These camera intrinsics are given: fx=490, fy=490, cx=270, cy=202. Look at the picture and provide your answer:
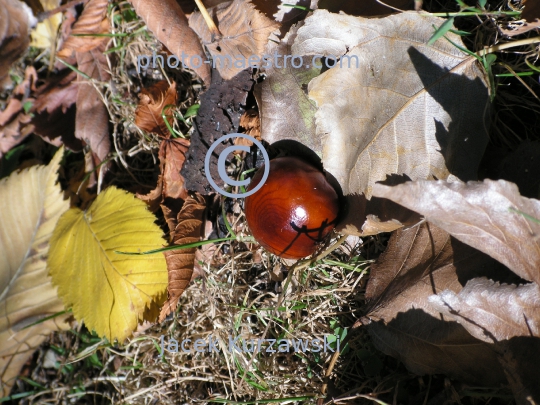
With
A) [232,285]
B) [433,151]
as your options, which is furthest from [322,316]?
[433,151]

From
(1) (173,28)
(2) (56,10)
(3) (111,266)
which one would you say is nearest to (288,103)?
(1) (173,28)

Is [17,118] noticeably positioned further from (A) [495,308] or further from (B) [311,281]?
(A) [495,308]

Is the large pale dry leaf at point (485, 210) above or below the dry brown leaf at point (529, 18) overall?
below

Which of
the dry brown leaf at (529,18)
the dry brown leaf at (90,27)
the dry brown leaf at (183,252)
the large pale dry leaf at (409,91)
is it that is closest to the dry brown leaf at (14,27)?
the dry brown leaf at (90,27)

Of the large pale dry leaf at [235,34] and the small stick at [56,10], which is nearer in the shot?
the large pale dry leaf at [235,34]

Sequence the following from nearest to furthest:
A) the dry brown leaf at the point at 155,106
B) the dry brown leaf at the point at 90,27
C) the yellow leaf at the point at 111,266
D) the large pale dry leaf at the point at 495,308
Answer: the large pale dry leaf at the point at 495,308, the yellow leaf at the point at 111,266, the dry brown leaf at the point at 155,106, the dry brown leaf at the point at 90,27

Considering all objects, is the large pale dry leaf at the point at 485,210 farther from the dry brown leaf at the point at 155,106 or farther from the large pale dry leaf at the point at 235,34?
the dry brown leaf at the point at 155,106
